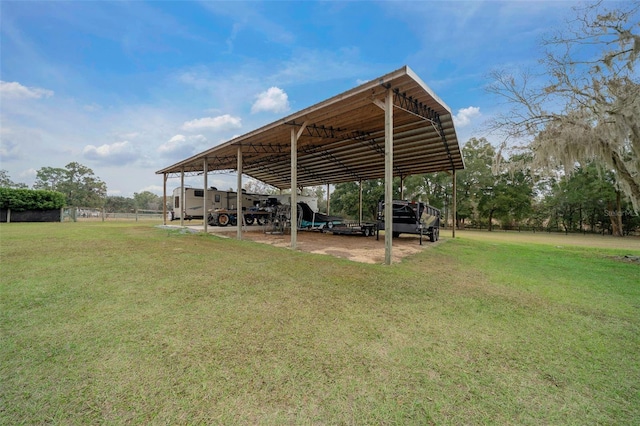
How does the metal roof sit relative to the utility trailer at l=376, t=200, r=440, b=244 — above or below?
above

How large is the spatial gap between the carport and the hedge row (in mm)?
9407

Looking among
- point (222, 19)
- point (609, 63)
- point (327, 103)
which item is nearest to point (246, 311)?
point (327, 103)

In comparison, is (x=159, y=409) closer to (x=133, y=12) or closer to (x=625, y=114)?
(x=133, y=12)

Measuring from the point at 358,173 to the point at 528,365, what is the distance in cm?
1626

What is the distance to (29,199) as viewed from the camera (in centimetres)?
1827

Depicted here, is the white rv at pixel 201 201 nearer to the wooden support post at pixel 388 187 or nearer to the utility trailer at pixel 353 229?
the utility trailer at pixel 353 229

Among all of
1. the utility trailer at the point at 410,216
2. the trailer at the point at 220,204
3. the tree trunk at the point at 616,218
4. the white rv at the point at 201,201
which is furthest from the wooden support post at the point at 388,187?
the tree trunk at the point at 616,218

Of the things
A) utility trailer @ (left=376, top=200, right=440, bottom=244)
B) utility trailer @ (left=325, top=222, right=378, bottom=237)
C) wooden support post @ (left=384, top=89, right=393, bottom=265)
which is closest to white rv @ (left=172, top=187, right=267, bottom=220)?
utility trailer @ (left=325, top=222, right=378, bottom=237)

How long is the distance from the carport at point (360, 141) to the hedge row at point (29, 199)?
9407 mm

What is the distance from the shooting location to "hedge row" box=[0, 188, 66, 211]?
17344mm

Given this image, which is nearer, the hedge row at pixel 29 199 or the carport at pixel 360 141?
the carport at pixel 360 141

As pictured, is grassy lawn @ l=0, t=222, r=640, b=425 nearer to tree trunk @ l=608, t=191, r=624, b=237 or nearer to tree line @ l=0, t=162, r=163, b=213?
tree trunk @ l=608, t=191, r=624, b=237

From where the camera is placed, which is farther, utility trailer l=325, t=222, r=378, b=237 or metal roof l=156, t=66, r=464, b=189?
utility trailer l=325, t=222, r=378, b=237

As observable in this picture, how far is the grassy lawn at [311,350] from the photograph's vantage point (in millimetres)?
1586
